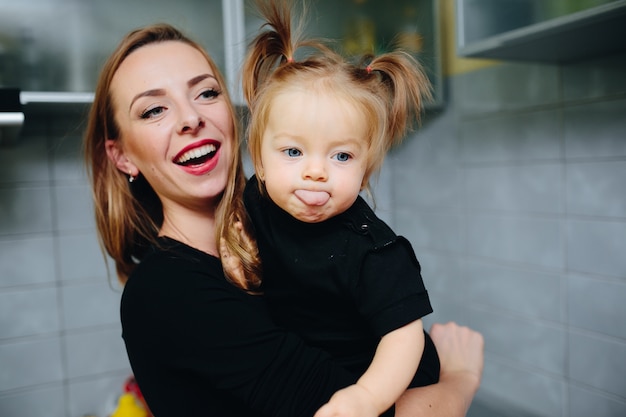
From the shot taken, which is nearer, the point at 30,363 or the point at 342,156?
the point at 342,156

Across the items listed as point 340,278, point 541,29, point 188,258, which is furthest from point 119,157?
point 541,29

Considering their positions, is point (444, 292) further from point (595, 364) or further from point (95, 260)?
point (95, 260)

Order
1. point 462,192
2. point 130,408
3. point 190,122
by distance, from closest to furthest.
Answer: point 190,122 → point 130,408 → point 462,192

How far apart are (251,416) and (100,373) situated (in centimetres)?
128

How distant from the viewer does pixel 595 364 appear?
5.00ft

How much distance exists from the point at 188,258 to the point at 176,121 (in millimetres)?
221

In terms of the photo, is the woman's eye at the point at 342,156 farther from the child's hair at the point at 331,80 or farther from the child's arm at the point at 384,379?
the child's arm at the point at 384,379

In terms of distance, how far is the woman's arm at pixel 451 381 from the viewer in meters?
0.78

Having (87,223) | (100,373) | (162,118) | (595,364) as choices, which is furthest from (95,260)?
(595,364)

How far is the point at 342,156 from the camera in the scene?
0.70 meters

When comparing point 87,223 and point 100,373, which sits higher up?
point 87,223

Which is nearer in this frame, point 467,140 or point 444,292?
point 467,140

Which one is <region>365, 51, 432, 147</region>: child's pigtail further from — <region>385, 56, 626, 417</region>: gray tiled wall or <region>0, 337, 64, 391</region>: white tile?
<region>0, 337, 64, 391</region>: white tile

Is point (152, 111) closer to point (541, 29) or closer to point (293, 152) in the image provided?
point (293, 152)
